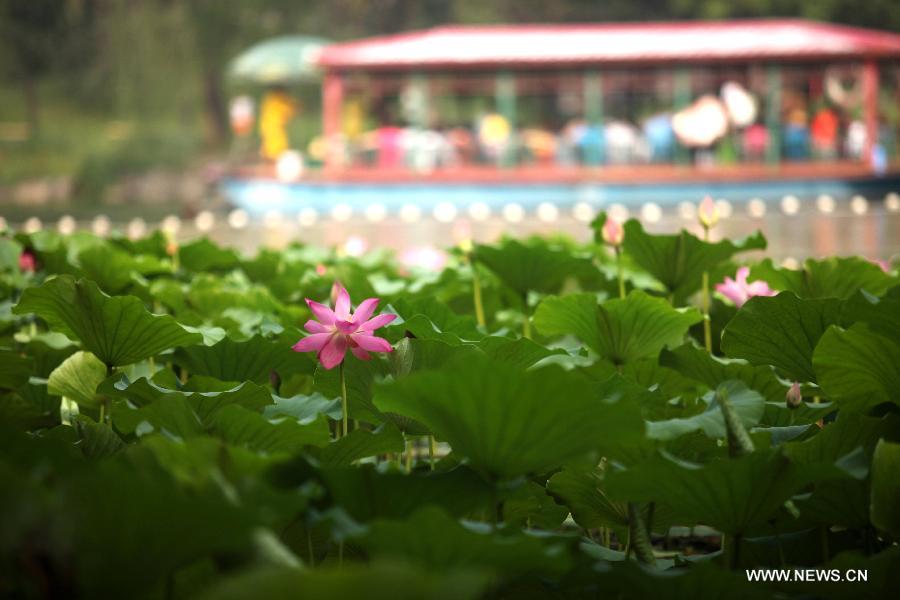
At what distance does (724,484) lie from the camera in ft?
4.34

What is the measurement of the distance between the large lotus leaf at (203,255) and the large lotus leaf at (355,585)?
8.36ft

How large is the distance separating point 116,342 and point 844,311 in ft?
3.10

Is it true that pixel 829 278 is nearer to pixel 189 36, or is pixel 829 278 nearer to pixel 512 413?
pixel 512 413

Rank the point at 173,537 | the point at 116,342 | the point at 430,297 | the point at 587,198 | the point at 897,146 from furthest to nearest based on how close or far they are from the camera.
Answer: the point at 897,146 < the point at 587,198 < the point at 430,297 < the point at 116,342 < the point at 173,537

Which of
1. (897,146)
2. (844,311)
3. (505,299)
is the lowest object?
(897,146)

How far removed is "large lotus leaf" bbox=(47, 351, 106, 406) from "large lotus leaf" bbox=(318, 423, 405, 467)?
1.78 ft

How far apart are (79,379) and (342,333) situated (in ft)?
1.52

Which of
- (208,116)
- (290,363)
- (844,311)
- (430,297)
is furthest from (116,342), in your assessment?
(208,116)

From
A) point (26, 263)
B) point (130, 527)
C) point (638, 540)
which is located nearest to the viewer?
point (130, 527)

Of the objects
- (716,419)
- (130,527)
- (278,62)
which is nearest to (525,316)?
(716,419)

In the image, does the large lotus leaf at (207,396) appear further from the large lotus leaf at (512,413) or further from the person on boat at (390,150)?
the person on boat at (390,150)

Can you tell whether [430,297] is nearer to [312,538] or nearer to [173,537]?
[312,538]

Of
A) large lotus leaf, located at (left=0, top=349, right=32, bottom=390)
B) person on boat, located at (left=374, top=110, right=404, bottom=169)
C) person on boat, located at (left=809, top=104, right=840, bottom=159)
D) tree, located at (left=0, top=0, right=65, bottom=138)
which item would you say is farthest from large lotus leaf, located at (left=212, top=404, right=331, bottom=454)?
tree, located at (left=0, top=0, right=65, bottom=138)

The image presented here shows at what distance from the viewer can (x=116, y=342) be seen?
1.92 meters
